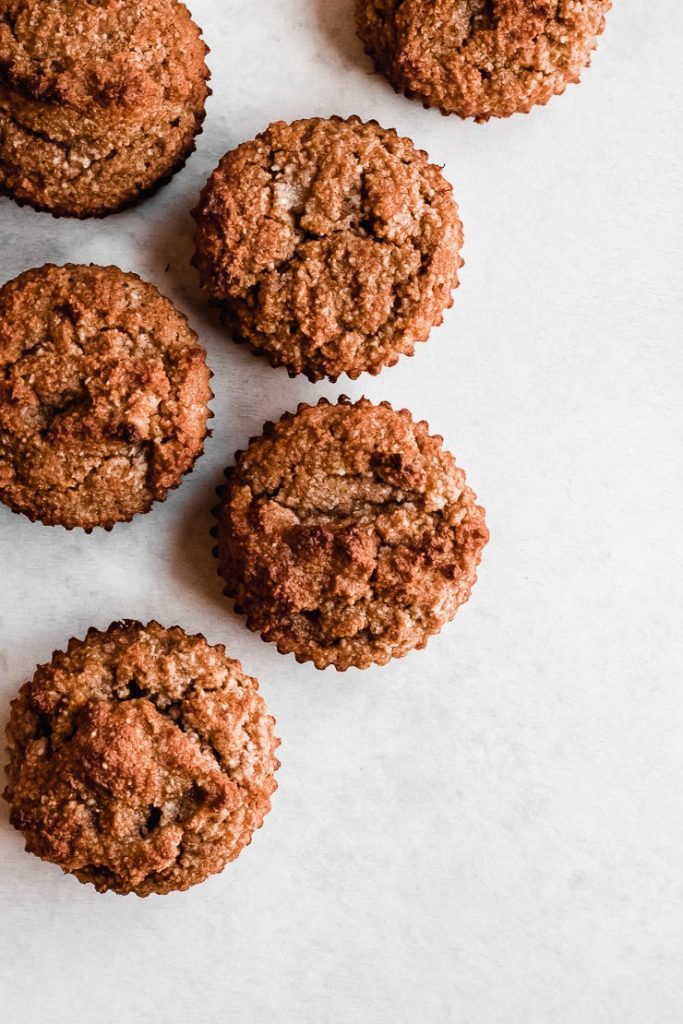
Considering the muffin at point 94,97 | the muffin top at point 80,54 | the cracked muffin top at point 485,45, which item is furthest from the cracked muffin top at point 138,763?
the cracked muffin top at point 485,45

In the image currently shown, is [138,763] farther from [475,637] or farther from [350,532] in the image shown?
[475,637]

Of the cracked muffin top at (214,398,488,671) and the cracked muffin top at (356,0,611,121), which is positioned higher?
the cracked muffin top at (356,0,611,121)

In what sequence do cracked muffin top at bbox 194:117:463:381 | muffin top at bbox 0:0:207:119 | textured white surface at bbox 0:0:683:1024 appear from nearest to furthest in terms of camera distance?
muffin top at bbox 0:0:207:119 < cracked muffin top at bbox 194:117:463:381 < textured white surface at bbox 0:0:683:1024

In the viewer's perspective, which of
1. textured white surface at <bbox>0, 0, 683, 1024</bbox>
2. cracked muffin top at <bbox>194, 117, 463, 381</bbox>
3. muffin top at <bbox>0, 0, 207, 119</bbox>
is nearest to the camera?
muffin top at <bbox>0, 0, 207, 119</bbox>

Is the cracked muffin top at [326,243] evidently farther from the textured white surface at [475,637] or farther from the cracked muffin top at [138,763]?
the cracked muffin top at [138,763]

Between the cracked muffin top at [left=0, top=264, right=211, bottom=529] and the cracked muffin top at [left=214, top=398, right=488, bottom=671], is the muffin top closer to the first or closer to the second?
the cracked muffin top at [left=0, top=264, right=211, bottom=529]

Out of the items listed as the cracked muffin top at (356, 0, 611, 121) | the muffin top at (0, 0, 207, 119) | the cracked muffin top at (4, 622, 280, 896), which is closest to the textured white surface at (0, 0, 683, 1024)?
the cracked muffin top at (356, 0, 611, 121)

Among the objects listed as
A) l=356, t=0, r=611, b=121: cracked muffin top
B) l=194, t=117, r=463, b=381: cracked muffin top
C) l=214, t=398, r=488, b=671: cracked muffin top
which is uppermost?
l=356, t=0, r=611, b=121: cracked muffin top
